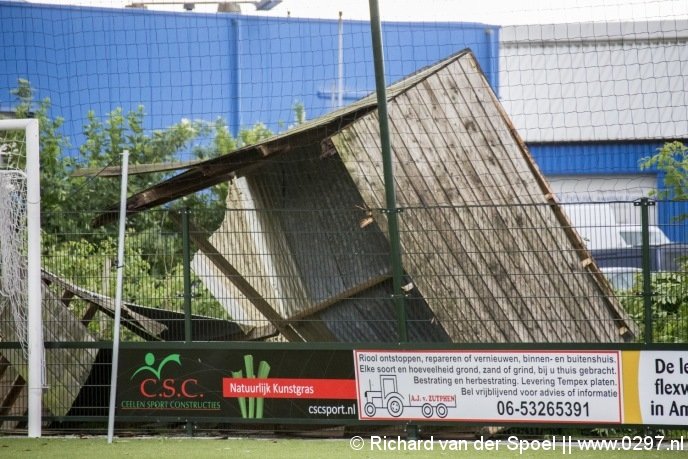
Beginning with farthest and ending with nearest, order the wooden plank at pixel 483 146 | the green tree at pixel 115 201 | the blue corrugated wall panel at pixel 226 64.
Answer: the blue corrugated wall panel at pixel 226 64 < the green tree at pixel 115 201 < the wooden plank at pixel 483 146

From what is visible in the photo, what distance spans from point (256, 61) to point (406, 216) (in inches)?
657

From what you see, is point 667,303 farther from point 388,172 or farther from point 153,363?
point 153,363

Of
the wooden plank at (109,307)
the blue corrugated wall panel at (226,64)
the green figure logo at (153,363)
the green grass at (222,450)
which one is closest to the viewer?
the green grass at (222,450)

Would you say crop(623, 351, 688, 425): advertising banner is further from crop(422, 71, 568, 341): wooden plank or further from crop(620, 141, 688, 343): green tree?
crop(422, 71, 568, 341): wooden plank

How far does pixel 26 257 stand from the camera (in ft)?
33.1

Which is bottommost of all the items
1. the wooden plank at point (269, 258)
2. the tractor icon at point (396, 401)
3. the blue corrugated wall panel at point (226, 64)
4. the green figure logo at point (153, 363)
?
the tractor icon at point (396, 401)

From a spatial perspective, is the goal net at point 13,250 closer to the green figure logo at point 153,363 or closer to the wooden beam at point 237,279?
the green figure logo at point 153,363

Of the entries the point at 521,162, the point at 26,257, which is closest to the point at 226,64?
the point at 26,257

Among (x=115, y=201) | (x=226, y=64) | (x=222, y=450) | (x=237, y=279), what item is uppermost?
(x=226, y=64)

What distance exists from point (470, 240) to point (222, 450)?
302 cm

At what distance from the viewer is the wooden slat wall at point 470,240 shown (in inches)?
374

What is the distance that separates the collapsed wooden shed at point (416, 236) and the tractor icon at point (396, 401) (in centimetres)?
64

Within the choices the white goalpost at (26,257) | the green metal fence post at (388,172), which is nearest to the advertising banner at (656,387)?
the green metal fence post at (388,172)

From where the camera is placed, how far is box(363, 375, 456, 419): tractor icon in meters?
9.18
